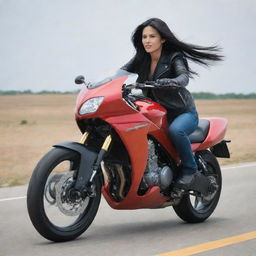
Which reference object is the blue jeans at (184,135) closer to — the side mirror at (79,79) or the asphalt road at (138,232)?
the asphalt road at (138,232)

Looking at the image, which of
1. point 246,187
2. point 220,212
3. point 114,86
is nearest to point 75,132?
point 246,187

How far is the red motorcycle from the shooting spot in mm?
6340

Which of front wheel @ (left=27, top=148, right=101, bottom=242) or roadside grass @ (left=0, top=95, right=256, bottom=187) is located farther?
roadside grass @ (left=0, top=95, right=256, bottom=187)

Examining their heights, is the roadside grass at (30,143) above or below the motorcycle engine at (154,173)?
below

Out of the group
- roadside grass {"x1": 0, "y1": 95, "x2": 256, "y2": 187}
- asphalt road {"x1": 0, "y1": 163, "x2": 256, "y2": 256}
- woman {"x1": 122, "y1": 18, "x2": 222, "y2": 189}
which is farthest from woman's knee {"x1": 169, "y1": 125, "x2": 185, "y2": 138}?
roadside grass {"x1": 0, "y1": 95, "x2": 256, "y2": 187}

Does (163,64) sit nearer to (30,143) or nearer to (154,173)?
(154,173)

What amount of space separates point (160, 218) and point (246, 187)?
2.61 m

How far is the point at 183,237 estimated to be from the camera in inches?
268

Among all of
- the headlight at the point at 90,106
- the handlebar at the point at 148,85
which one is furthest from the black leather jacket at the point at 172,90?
the headlight at the point at 90,106

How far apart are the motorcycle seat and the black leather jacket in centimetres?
34

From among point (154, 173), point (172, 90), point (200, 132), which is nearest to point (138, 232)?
point (154, 173)

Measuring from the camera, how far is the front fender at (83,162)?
20.9 feet

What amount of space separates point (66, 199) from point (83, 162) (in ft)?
1.12

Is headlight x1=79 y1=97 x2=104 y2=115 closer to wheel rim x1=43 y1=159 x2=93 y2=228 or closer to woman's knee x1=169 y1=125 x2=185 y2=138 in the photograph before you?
wheel rim x1=43 y1=159 x2=93 y2=228
